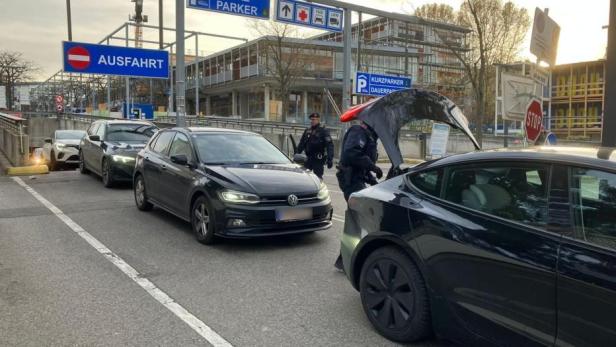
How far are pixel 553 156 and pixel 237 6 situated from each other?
14047 millimetres

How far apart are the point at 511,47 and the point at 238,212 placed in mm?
28717

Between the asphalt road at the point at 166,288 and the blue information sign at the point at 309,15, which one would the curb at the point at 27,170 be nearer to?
the asphalt road at the point at 166,288

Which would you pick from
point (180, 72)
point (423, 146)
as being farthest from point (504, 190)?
point (423, 146)

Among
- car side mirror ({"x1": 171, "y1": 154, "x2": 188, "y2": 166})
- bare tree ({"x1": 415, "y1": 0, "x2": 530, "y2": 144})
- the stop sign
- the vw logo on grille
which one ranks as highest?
bare tree ({"x1": 415, "y1": 0, "x2": 530, "y2": 144})

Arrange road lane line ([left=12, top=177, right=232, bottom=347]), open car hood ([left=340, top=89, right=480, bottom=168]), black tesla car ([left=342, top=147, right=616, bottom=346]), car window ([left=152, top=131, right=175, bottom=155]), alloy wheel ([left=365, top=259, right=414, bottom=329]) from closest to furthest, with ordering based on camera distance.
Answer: black tesla car ([left=342, top=147, right=616, bottom=346])
alloy wheel ([left=365, top=259, right=414, bottom=329])
road lane line ([left=12, top=177, right=232, bottom=347])
open car hood ([left=340, top=89, right=480, bottom=168])
car window ([left=152, top=131, right=175, bottom=155])

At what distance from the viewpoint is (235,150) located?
24.7 feet

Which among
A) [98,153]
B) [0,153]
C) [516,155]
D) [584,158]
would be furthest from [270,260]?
[0,153]

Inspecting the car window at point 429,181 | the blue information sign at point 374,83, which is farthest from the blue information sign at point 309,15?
the car window at point 429,181

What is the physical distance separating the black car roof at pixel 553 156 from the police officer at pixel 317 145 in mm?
6059

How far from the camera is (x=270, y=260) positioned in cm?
595

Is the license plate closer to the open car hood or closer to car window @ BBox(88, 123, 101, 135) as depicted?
the open car hood

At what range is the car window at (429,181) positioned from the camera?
12.2 ft

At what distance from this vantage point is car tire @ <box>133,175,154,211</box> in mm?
8688

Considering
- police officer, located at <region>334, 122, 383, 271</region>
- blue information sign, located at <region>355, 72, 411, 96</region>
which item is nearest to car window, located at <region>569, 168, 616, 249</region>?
police officer, located at <region>334, 122, 383, 271</region>
